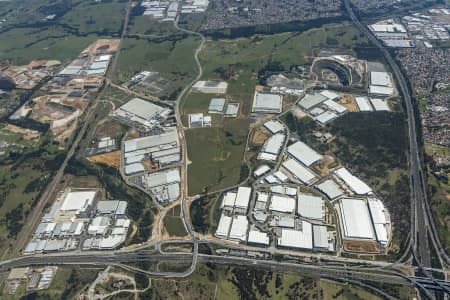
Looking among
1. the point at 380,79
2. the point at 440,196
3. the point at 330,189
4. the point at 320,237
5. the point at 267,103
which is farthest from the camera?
the point at 380,79

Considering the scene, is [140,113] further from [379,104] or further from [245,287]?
[379,104]

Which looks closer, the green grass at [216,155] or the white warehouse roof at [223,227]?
the white warehouse roof at [223,227]

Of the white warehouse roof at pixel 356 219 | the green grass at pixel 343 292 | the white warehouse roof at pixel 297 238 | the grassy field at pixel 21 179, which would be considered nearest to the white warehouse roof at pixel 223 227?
the white warehouse roof at pixel 297 238

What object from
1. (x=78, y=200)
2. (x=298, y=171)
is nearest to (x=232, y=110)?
(x=298, y=171)

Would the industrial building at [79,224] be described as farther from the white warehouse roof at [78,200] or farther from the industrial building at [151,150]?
Answer: the industrial building at [151,150]

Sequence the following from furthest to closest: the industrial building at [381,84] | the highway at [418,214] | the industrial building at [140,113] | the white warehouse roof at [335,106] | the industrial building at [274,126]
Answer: the industrial building at [381,84], the industrial building at [140,113], the white warehouse roof at [335,106], the industrial building at [274,126], the highway at [418,214]

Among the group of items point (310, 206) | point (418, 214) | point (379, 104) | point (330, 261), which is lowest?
point (330, 261)
